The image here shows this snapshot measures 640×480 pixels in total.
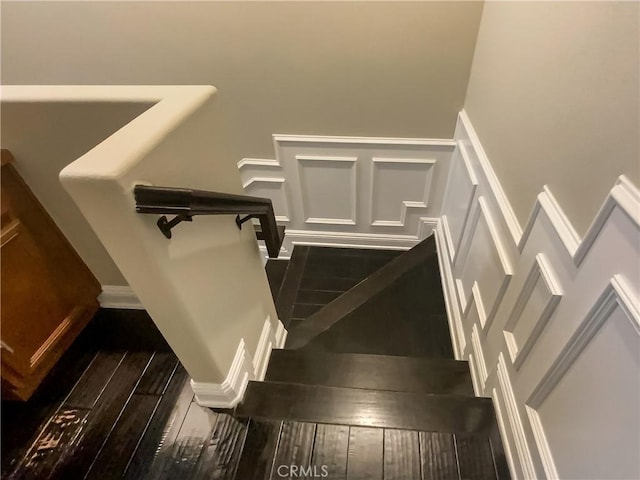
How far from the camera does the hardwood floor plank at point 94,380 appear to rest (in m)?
1.66

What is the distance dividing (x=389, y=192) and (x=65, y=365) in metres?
2.08

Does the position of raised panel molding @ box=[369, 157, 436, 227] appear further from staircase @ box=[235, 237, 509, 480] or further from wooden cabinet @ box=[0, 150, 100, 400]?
wooden cabinet @ box=[0, 150, 100, 400]

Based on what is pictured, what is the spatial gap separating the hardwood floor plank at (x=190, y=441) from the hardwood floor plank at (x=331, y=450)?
0.42 m

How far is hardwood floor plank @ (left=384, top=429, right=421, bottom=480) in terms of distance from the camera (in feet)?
4.45

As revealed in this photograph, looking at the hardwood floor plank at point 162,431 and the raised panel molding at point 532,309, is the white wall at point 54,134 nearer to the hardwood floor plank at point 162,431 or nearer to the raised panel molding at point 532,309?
the hardwood floor plank at point 162,431

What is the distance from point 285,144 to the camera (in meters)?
2.53

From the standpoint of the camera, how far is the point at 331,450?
1421mm

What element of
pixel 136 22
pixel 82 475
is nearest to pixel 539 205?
pixel 82 475

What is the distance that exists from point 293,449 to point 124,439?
0.66 metres

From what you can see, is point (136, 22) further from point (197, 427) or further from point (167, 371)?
point (197, 427)

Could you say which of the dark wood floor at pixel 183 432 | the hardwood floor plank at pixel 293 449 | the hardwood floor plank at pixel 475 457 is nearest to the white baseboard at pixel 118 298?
the dark wood floor at pixel 183 432

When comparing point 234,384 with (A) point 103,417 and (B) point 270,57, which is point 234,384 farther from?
(B) point 270,57

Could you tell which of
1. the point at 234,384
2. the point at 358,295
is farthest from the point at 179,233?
the point at 358,295

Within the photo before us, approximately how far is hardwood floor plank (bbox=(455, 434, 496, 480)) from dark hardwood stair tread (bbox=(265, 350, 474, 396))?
355 millimetres
